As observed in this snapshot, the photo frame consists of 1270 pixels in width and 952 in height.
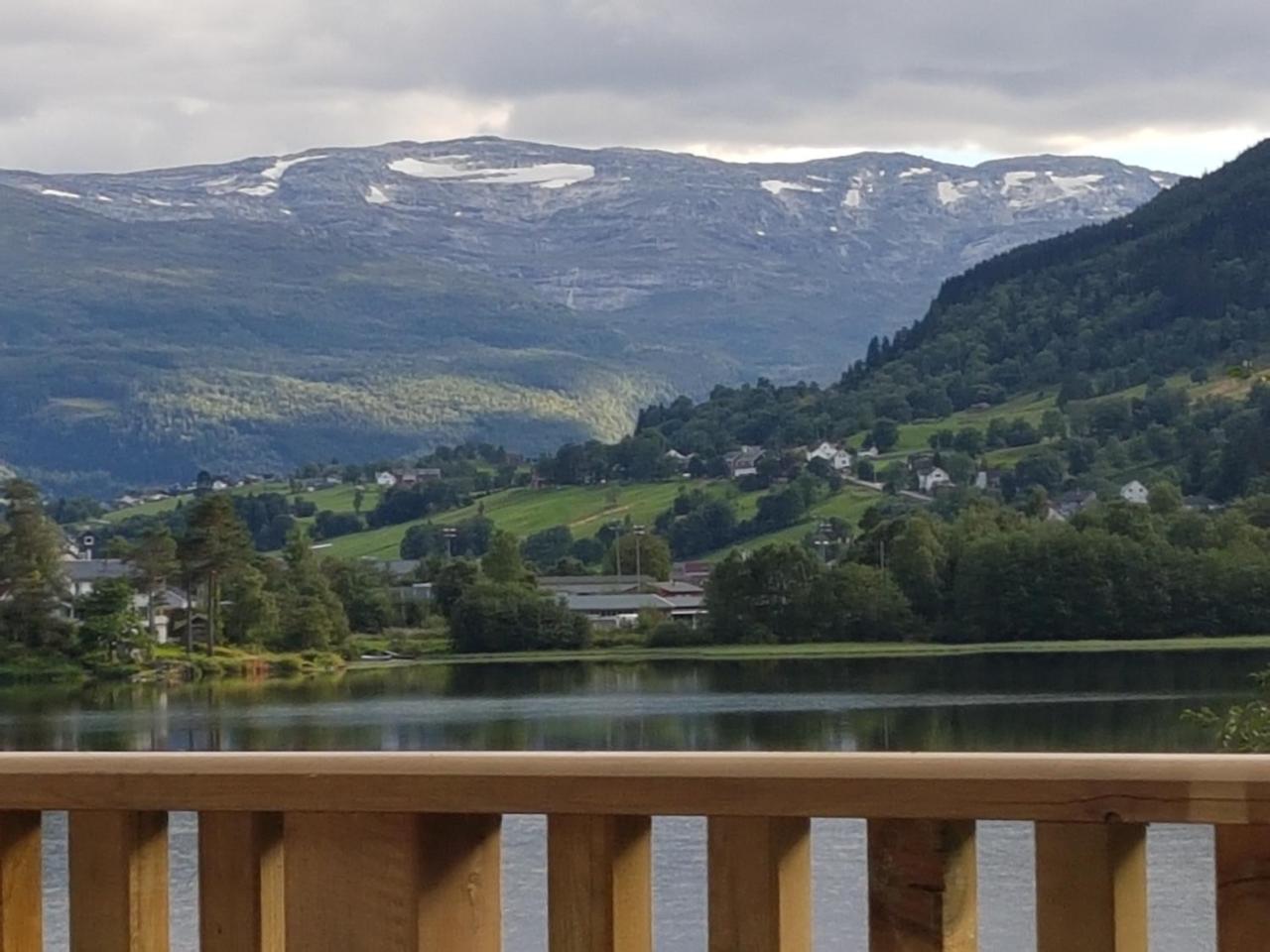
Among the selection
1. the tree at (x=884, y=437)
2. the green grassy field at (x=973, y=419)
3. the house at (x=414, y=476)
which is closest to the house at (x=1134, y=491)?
the green grassy field at (x=973, y=419)

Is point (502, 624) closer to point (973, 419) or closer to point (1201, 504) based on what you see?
point (1201, 504)

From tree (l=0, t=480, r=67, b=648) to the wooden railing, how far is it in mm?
66233

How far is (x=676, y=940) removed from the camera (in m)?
15.1

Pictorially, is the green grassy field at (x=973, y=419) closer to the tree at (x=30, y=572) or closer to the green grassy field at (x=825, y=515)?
the green grassy field at (x=825, y=515)

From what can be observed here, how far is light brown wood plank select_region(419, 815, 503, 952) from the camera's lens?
212 cm

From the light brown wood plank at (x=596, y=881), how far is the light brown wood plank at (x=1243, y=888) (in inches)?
21.5

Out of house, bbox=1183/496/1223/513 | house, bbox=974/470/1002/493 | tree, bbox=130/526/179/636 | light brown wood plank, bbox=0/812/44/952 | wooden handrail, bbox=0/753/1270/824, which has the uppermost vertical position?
wooden handrail, bbox=0/753/1270/824

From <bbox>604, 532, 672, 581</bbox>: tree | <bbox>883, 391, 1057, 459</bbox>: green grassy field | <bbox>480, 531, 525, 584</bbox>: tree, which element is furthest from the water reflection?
<bbox>883, 391, 1057, 459</bbox>: green grassy field

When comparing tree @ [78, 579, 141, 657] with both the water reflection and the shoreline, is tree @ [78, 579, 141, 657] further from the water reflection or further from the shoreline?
the shoreline

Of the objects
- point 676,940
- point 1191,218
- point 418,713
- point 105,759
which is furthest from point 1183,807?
point 1191,218

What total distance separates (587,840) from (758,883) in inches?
6.8

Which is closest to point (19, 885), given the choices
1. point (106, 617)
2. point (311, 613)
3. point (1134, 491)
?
point (106, 617)

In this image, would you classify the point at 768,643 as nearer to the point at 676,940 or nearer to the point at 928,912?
the point at 676,940

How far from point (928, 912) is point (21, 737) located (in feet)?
140
